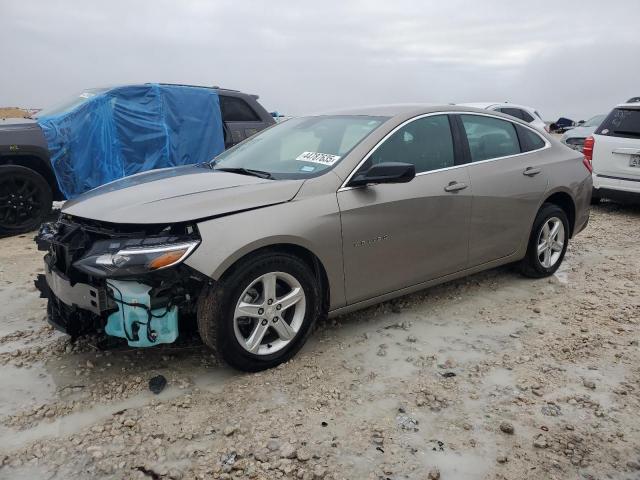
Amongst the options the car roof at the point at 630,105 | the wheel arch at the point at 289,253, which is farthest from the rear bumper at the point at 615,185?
the wheel arch at the point at 289,253

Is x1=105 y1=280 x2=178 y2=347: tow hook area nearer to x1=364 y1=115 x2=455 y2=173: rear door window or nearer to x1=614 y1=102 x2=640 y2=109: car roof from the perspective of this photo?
x1=364 y1=115 x2=455 y2=173: rear door window

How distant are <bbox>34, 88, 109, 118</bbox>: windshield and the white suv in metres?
7.24

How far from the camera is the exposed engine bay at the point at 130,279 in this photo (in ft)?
9.12

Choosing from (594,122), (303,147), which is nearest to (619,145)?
(303,147)

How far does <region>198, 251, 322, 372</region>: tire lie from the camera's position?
2.94m

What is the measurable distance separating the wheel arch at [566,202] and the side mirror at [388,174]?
205 cm

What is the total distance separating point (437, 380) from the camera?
3.15 metres

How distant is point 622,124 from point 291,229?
6818 mm

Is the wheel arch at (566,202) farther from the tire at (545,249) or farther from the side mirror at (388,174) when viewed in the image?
the side mirror at (388,174)

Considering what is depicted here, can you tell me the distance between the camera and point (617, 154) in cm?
779

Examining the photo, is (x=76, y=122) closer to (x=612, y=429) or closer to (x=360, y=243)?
(x=360, y=243)

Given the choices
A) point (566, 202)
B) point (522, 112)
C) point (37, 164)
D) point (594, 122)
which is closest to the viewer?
point (566, 202)

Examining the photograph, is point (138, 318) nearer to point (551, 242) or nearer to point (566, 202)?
point (551, 242)

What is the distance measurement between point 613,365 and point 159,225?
2853mm
